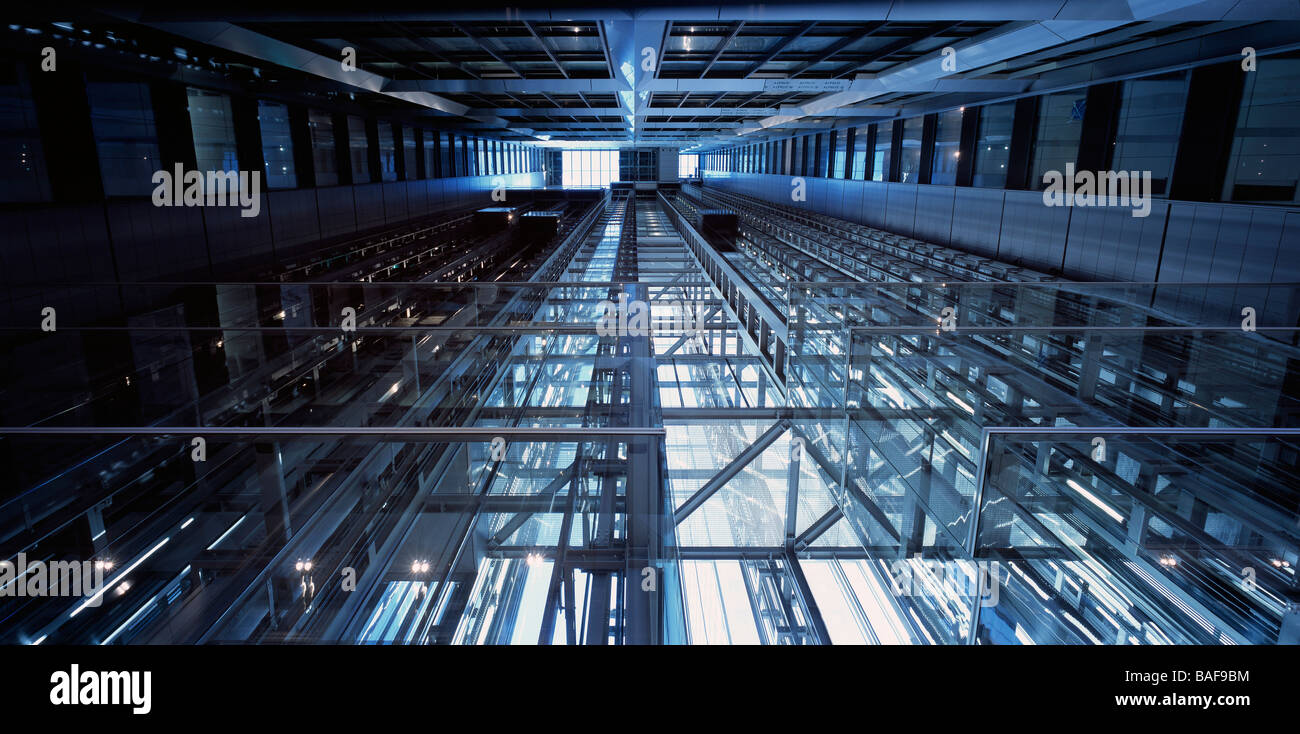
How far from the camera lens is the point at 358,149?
1659cm

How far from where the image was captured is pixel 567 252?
40.8 ft

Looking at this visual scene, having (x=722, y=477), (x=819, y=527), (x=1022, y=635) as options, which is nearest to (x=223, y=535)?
(x=722, y=477)

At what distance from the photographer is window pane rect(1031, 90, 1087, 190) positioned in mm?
10047

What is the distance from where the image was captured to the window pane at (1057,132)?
10047mm

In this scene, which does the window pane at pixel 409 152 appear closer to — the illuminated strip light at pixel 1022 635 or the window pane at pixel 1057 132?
the window pane at pixel 1057 132

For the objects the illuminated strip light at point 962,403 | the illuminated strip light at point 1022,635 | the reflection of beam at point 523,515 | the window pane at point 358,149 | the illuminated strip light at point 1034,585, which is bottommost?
the illuminated strip light at point 1022,635

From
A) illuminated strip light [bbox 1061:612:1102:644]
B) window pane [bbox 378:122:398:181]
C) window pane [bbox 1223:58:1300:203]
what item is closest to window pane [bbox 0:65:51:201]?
illuminated strip light [bbox 1061:612:1102:644]

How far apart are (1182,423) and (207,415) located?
793 cm

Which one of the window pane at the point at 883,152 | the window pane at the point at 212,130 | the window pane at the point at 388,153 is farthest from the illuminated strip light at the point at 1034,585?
the window pane at the point at 388,153

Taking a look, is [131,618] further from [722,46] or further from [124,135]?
[722,46]

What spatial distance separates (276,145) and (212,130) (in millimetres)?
2088

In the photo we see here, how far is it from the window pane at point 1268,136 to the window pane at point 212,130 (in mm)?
14373
